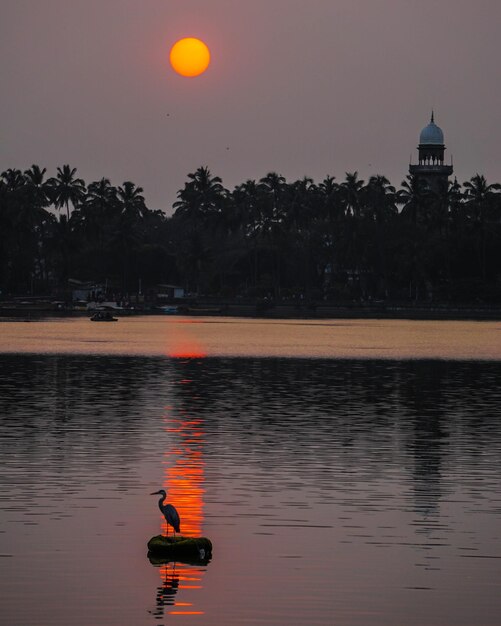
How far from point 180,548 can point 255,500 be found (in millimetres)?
7339

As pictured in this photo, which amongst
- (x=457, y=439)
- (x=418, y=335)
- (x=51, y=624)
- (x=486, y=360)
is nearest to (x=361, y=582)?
(x=51, y=624)

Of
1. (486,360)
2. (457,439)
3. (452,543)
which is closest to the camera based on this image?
(452,543)

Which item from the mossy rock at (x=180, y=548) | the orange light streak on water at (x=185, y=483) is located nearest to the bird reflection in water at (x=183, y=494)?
the orange light streak on water at (x=185, y=483)

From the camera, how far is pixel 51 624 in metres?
21.2

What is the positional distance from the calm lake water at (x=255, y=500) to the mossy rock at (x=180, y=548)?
0.23 meters

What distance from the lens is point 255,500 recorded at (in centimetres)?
3238

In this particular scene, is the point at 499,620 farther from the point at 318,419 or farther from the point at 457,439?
the point at 318,419

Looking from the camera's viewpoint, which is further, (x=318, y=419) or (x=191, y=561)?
(x=318, y=419)

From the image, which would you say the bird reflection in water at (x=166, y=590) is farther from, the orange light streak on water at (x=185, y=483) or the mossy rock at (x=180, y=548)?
the mossy rock at (x=180, y=548)

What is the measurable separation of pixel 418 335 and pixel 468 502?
384ft

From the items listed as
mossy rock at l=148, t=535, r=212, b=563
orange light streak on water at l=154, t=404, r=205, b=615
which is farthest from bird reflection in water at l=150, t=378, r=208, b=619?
mossy rock at l=148, t=535, r=212, b=563

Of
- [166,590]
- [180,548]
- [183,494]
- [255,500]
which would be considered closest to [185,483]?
[183,494]

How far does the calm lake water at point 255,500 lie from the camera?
2275cm

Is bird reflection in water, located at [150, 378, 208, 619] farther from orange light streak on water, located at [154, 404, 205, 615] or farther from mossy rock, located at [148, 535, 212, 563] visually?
mossy rock, located at [148, 535, 212, 563]
